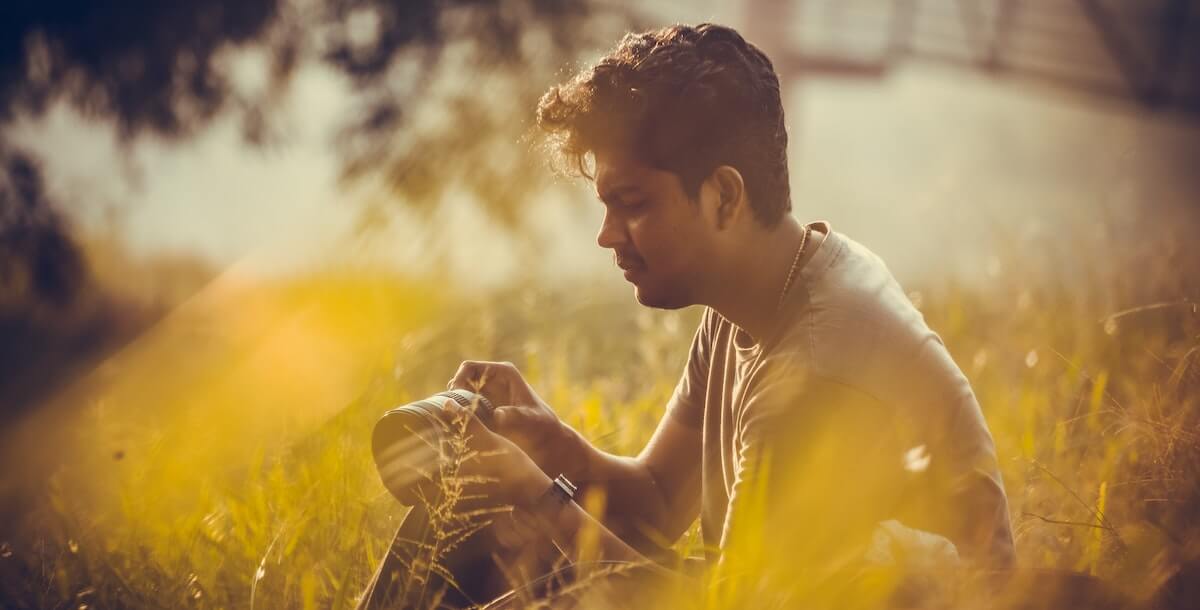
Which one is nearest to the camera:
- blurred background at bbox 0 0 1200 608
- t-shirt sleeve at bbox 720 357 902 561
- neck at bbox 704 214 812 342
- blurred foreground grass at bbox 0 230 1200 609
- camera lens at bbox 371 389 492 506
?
t-shirt sleeve at bbox 720 357 902 561

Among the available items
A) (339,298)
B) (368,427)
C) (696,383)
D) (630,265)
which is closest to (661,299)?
(630,265)

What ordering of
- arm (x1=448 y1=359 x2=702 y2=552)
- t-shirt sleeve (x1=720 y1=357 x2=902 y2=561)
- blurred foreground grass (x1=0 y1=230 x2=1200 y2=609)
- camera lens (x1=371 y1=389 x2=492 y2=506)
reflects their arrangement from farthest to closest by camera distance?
arm (x1=448 y1=359 x2=702 y2=552) < blurred foreground grass (x1=0 y1=230 x2=1200 y2=609) < camera lens (x1=371 y1=389 x2=492 y2=506) < t-shirt sleeve (x1=720 y1=357 x2=902 y2=561)

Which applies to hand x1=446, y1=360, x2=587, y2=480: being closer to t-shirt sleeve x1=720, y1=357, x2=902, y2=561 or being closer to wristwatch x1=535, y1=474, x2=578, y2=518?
wristwatch x1=535, y1=474, x2=578, y2=518

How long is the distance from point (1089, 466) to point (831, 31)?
21.4ft

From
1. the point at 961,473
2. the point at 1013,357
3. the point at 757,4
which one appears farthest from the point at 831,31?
the point at 961,473

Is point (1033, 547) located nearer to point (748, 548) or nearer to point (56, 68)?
point (748, 548)

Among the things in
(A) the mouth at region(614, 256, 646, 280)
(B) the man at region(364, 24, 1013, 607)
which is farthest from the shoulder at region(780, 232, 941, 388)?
(A) the mouth at region(614, 256, 646, 280)

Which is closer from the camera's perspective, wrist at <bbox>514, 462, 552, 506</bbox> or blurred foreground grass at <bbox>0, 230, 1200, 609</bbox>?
wrist at <bbox>514, 462, 552, 506</bbox>

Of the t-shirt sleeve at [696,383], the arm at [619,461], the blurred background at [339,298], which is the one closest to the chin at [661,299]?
the t-shirt sleeve at [696,383]

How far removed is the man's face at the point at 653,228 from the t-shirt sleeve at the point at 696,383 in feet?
0.84

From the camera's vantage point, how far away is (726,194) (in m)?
2.07

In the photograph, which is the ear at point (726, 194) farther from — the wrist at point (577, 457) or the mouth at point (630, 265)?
the wrist at point (577, 457)

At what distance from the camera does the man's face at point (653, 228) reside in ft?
6.83

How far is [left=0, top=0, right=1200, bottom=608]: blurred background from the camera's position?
2.47m
